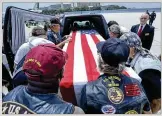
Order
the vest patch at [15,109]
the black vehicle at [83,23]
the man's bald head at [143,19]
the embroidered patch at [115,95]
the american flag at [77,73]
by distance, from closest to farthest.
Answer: the vest patch at [15,109], the embroidered patch at [115,95], the american flag at [77,73], the man's bald head at [143,19], the black vehicle at [83,23]

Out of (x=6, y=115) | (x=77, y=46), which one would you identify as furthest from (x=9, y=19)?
(x=6, y=115)

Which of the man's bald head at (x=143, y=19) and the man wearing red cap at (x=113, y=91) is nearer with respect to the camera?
the man wearing red cap at (x=113, y=91)

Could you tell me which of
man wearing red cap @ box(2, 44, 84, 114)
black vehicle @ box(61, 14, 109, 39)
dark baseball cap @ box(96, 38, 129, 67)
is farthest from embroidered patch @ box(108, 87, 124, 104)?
black vehicle @ box(61, 14, 109, 39)

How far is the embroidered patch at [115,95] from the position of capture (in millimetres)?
1682

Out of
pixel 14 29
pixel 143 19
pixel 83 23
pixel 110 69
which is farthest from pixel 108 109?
pixel 83 23

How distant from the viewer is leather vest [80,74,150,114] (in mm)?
1685

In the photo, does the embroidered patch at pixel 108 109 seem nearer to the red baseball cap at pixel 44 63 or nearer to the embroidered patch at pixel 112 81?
the embroidered patch at pixel 112 81

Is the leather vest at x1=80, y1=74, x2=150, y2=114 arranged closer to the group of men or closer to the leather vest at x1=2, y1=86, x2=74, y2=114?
the group of men

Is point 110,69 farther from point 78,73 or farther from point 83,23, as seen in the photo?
point 83,23

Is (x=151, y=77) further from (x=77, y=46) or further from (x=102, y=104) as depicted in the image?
(x=77, y=46)

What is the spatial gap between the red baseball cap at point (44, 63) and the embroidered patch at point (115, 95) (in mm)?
393

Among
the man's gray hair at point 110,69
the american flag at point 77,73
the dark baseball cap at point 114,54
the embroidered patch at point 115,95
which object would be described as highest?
the dark baseball cap at point 114,54

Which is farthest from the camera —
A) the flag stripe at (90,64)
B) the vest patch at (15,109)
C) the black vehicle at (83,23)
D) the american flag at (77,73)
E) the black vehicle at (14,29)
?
the black vehicle at (83,23)

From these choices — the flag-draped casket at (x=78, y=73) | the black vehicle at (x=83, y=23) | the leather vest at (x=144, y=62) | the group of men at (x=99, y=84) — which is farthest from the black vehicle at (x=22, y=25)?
the leather vest at (x=144, y=62)
